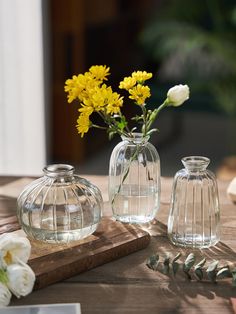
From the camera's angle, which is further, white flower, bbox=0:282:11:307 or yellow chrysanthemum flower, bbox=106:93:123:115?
yellow chrysanthemum flower, bbox=106:93:123:115

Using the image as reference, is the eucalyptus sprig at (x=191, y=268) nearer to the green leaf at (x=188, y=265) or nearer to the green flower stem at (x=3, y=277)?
the green leaf at (x=188, y=265)

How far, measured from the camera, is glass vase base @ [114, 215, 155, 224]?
1.44 metres

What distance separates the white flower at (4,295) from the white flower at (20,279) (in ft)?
0.04

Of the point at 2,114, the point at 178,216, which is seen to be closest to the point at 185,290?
the point at 178,216

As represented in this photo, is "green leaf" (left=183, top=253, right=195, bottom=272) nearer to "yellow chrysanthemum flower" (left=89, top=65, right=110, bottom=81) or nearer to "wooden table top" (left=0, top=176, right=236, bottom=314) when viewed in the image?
"wooden table top" (left=0, top=176, right=236, bottom=314)

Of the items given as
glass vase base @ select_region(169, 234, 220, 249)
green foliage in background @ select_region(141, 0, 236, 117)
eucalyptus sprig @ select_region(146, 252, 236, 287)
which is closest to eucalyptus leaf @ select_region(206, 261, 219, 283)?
eucalyptus sprig @ select_region(146, 252, 236, 287)

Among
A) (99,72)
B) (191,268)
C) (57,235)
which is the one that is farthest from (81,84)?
(191,268)

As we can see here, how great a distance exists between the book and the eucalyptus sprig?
20 centimetres

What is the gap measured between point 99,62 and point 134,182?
3.22 m

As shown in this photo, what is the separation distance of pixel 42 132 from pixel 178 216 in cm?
227

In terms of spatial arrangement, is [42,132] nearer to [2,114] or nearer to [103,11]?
[2,114]

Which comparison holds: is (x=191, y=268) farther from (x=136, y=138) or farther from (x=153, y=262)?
(x=136, y=138)

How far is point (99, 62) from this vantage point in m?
4.59

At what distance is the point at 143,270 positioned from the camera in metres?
1.23
